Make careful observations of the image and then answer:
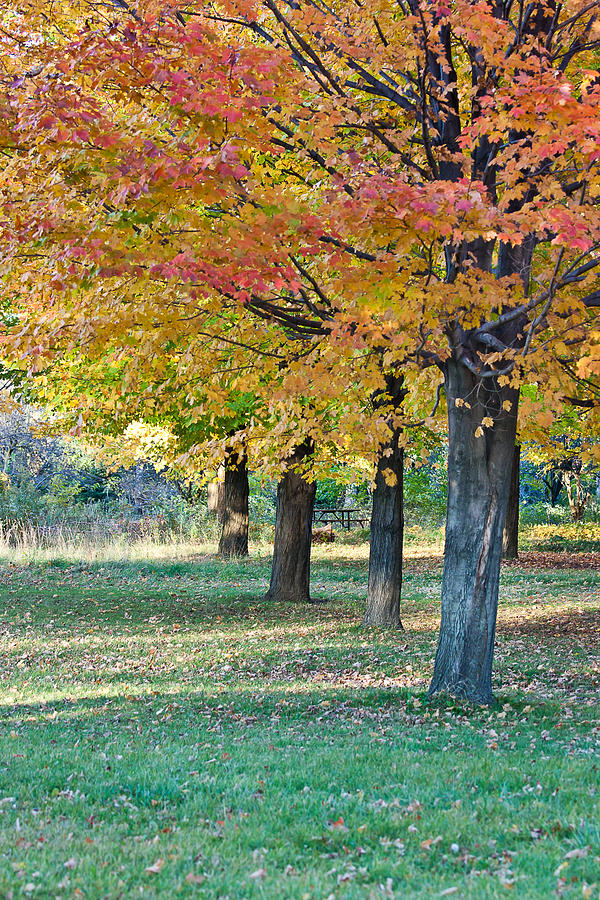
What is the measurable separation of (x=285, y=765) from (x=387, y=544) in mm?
7518

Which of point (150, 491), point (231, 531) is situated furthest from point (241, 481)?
point (150, 491)

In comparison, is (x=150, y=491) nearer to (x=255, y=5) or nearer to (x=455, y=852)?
(x=255, y=5)

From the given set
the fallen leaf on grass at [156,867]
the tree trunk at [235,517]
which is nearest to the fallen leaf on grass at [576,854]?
the fallen leaf on grass at [156,867]

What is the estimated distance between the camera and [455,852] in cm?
404

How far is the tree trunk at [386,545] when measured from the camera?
1277 centimetres

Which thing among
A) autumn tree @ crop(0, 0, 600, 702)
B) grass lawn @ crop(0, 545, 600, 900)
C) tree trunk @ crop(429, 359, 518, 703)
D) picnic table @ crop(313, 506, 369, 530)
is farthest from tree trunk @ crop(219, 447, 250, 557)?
tree trunk @ crop(429, 359, 518, 703)

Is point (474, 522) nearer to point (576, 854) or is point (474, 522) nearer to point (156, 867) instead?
point (576, 854)

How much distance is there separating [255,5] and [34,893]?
263 inches

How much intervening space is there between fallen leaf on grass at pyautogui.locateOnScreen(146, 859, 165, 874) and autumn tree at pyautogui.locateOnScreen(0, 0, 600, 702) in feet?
11.6

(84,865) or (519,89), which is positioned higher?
(519,89)

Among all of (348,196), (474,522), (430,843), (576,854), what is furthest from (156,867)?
(348,196)

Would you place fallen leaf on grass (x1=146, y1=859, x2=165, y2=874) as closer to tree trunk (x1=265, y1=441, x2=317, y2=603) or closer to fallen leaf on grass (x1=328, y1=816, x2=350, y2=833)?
fallen leaf on grass (x1=328, y1=816, x2=350, y2=833)

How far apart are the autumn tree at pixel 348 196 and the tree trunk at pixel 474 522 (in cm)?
2

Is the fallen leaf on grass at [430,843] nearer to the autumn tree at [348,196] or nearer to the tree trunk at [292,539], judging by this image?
the autumn tree at [348,196]
